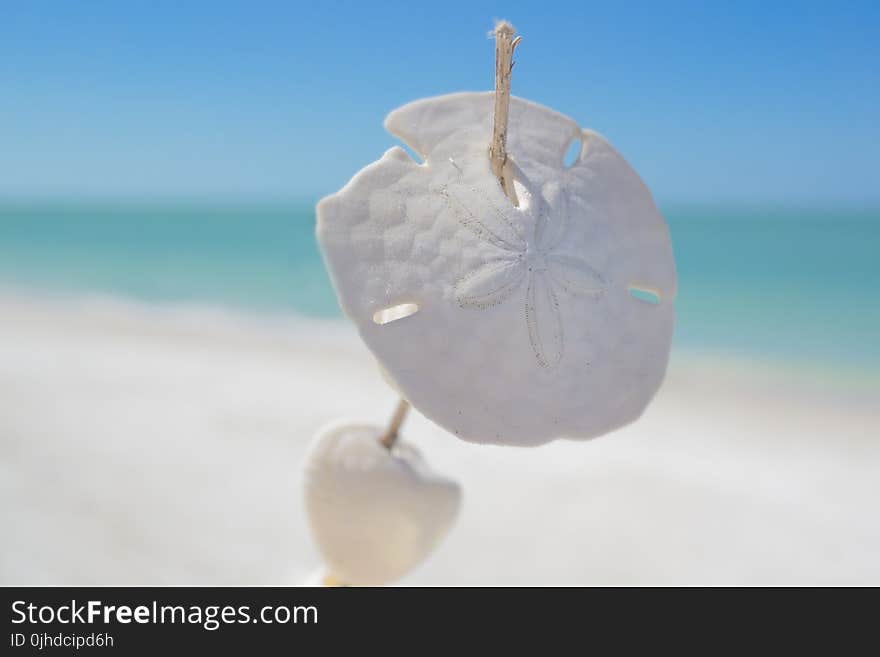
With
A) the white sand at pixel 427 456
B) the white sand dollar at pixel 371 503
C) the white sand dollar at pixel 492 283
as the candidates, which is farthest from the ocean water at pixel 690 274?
the white sand dollar at pixel 492 283

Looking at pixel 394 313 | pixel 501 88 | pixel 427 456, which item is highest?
pixel 501 88

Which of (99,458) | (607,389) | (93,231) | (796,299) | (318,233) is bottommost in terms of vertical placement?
(93,231)

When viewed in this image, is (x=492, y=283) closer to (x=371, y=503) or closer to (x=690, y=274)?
(x=371, y=503)

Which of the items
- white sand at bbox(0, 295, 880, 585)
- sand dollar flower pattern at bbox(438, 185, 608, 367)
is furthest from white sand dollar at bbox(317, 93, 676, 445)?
white sand at bbox(0, 295, 880, 585)

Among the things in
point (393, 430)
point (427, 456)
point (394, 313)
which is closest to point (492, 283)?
point (394, 313)

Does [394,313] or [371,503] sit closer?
[394,313]

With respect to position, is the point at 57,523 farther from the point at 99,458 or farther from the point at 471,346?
the point at 471,346
